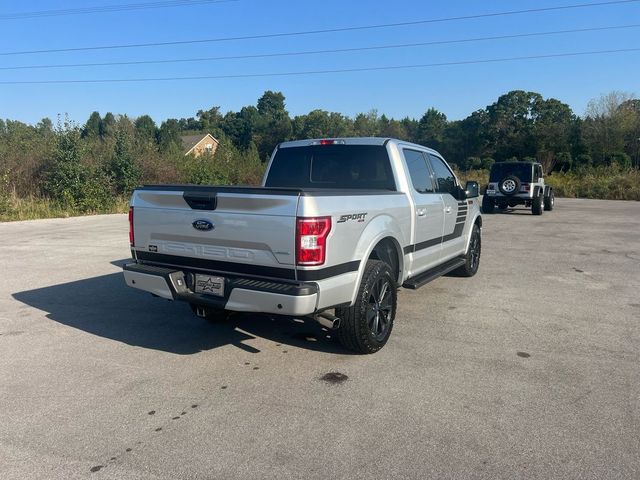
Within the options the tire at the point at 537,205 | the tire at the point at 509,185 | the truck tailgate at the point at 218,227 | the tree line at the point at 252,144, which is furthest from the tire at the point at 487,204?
the truck tailgate at the point at 218,227

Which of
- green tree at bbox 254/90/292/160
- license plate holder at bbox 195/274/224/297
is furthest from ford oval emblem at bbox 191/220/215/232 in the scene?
green tree at bbox 254/90/292/160

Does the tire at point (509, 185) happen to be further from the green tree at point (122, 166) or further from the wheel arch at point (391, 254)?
the wheel arch at point (391, 254)

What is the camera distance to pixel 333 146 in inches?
235

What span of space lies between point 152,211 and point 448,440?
3147mm

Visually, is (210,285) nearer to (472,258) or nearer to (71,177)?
(472,258)

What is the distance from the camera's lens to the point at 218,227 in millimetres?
4230

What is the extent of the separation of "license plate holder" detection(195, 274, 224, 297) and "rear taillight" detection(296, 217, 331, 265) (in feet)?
2.54

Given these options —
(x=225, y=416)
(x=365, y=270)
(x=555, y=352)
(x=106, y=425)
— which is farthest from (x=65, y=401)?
(x=555, y=352)

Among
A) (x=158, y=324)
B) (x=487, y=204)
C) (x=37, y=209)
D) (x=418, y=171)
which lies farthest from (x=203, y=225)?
(x=487, y=204)

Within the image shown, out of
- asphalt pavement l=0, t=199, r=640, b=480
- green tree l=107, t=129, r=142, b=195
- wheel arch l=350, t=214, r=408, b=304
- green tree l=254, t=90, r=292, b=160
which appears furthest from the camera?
green tree l=254, t=90, r=292, b=160

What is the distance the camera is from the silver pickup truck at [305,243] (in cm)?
392

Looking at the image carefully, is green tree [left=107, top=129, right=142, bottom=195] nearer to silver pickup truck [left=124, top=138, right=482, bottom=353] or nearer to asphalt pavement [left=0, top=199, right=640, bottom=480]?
asphalt pavement [left=0, top=199, right=640, bottom=480]

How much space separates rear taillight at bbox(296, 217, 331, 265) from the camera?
3842 millimetres

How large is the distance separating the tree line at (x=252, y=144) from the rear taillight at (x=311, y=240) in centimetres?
1693
